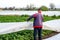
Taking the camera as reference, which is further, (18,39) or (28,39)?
(28,39)

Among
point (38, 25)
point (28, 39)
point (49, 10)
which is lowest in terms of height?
point (49, 10)

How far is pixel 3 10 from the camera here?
3097cm

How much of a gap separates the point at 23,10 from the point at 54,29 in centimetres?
→ 2118

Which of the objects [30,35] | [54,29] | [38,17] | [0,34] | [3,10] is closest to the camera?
[38,17]

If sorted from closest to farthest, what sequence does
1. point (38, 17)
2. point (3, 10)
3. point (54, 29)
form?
point (38, 17)
point (54, 29)
point (3, 10)

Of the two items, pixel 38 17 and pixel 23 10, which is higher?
pixel 38 17

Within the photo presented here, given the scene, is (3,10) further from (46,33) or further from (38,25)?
(38,25)

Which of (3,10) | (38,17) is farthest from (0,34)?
(3,10)

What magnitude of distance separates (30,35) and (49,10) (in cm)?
2264

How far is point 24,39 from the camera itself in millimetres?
9219

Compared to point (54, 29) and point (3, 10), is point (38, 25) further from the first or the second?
point (3, 10)

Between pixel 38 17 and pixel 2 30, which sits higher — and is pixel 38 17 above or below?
above

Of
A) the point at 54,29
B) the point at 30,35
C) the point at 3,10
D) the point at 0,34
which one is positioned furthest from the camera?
the point at 3,10

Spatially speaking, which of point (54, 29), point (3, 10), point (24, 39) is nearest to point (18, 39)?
point (24, 39)
